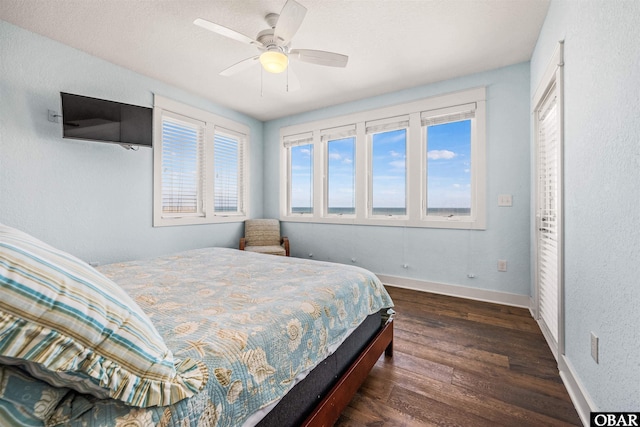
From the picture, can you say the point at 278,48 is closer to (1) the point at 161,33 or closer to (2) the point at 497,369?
(1) the point at 161,33

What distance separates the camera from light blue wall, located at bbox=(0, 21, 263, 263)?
7.64 feet

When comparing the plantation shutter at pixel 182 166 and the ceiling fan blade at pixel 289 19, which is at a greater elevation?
Result: the ceiling fan blade at pixel 289 19

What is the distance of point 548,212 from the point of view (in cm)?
231

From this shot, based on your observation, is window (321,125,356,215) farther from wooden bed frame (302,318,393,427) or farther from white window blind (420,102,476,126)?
wooden bed frame (302,318,393,427)

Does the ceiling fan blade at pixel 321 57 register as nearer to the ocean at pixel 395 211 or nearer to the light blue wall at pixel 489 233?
the light blue wall at pixel 489 233

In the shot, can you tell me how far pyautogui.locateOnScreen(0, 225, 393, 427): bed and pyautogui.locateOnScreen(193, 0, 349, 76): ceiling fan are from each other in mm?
1603

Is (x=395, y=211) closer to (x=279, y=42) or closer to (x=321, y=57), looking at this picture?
(x=321, y=57)

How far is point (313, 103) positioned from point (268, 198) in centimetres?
178

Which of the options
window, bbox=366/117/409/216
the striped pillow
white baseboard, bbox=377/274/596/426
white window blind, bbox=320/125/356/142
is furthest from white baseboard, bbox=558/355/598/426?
white window blind, bbox=320/125/356/142

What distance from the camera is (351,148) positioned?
4.16m

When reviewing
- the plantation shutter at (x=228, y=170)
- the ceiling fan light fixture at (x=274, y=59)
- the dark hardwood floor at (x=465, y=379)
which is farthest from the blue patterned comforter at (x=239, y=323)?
the plantation shutter at (x=228, y=170)

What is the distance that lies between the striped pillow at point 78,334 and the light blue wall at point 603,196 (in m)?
1.56

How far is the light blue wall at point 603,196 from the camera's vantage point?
3.41 ft

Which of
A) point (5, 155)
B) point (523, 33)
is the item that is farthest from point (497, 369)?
point (5, 155)
